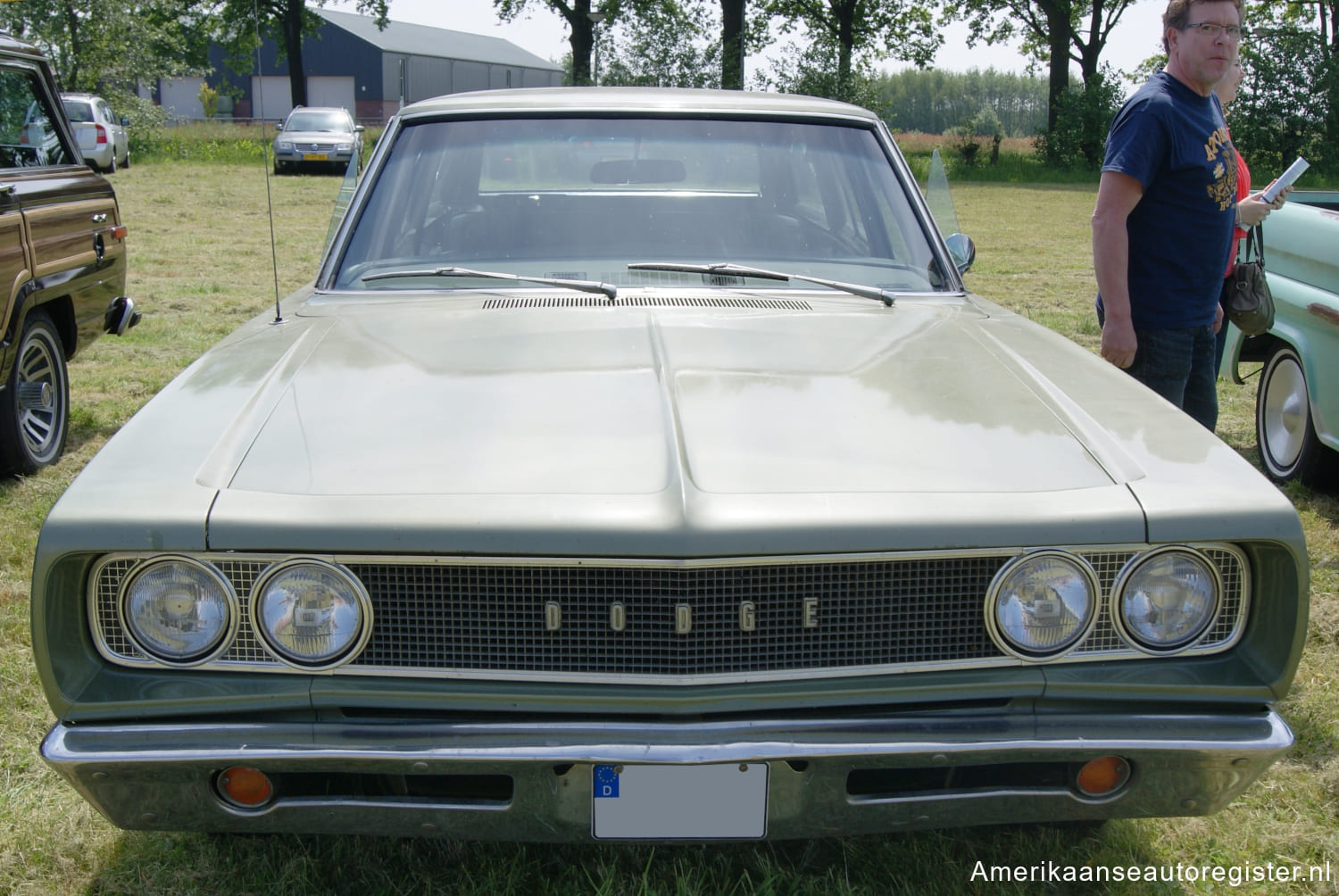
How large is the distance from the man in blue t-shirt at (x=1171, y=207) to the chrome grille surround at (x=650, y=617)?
175cm

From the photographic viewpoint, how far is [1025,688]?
1.91 meters

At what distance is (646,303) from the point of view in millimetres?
2791

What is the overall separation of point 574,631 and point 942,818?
2.26ft

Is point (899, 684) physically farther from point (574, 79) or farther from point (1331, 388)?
point (574, 79)

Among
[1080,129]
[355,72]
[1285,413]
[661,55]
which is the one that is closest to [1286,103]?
[1080,129]

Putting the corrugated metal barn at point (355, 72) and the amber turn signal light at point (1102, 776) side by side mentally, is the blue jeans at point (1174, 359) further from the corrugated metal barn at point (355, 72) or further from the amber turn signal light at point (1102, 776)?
the corrugated metal barn at point (355, 72)

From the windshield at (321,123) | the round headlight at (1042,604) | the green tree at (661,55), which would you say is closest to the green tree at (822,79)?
the green tree at (661,55)

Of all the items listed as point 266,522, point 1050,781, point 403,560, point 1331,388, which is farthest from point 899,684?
point 1331,388

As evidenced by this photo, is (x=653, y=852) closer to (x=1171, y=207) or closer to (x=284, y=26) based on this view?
(x=1171, y=207)

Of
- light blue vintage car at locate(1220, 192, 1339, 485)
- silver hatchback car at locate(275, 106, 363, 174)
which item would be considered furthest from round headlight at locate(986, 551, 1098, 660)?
silver hatchback car at locate(275, 106, 363, 174)

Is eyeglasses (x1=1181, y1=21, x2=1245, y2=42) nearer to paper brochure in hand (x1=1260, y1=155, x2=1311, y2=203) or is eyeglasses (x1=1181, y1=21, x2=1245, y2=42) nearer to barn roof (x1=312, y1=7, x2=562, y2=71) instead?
paper brochure in hand (x1=1260, y1=155, x2=1311, y2=203)

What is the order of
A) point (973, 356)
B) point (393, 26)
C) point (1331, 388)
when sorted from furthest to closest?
1. point (393, 26)
2. point (1331, 388)
3. point (973, 356)

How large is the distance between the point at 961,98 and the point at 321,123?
275 feet

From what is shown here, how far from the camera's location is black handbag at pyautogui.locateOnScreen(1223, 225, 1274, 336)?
3908 millimetres
